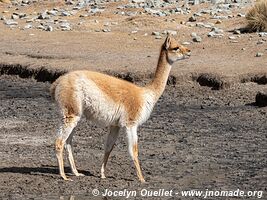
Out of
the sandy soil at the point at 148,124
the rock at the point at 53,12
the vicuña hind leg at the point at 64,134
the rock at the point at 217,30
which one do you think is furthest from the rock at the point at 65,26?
the vicuña hind leg at the point at 64,134

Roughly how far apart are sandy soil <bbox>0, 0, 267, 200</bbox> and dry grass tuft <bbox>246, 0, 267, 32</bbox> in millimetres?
889

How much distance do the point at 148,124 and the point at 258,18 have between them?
1078 cm

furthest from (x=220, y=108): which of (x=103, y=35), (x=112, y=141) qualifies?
(x=103, y=35)

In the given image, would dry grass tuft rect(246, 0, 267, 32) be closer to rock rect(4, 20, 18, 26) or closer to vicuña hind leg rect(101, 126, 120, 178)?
rock rect(4, 20, 18, 26)

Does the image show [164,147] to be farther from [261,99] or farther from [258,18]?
[258,18]

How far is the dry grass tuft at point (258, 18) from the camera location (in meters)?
23.9

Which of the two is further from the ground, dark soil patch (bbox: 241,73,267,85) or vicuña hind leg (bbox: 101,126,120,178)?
vicuña hind leg (bbox: 101,126,120,178)

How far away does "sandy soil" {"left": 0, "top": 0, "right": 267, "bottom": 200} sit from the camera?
10523 mm

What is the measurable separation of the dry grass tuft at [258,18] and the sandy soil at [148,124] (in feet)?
2.92

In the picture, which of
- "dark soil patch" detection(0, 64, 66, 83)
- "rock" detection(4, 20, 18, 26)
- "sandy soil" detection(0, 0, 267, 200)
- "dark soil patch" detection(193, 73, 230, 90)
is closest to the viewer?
"sandy soil" detection(0, 0, 267, 200)

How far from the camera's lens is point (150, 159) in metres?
11.8

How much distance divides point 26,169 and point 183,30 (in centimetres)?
1486

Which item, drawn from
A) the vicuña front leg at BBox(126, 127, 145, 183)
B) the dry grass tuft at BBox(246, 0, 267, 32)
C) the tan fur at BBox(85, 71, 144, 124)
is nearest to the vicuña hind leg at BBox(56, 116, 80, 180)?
the tan fur at BBox(85, 71, 144, 124)

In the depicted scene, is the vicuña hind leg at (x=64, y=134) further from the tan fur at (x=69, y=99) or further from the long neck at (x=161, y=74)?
the long neck at (x=161, y=74)
